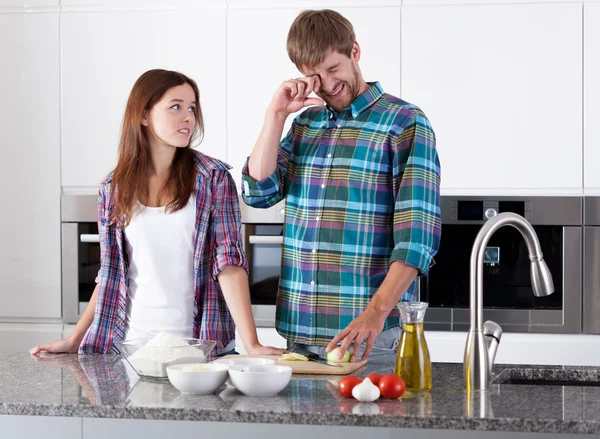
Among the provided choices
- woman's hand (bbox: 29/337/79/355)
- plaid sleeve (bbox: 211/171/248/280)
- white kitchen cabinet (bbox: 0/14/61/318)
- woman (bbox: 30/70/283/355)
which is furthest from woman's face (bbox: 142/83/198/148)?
white kitchen cabinet (bbox: 0/14/61/318)

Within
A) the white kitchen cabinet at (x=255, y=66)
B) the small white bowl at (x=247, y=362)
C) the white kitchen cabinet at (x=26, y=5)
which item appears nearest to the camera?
the small white bowl at (x=247, y=362)

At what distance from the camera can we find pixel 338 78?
5.90 feet

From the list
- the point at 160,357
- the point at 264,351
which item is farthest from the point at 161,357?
the point at 264,351

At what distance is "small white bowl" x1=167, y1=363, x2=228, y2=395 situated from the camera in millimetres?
1430

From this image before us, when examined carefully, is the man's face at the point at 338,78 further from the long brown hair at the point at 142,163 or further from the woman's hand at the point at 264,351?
the woman's hand at the point at 264,351

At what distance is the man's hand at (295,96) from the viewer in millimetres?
1766

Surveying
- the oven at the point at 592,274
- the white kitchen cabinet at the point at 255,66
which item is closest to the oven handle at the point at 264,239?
the white kitchen cabinet at the point at 255,66

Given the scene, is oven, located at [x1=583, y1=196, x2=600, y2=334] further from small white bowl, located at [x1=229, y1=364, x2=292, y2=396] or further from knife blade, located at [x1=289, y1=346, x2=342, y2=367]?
small white bowl, located at [x1=229, y1=364, x2=292, y2=396]

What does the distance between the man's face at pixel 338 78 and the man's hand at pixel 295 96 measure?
17 mm

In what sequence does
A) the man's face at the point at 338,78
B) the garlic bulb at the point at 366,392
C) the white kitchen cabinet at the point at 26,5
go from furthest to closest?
the white kitchen cabinet at the point at 26,5, the man's face at the point at 338,78, the garlic bulb at the point at 366,392

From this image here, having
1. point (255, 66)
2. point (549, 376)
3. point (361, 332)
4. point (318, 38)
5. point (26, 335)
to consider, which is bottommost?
point (26, 335)

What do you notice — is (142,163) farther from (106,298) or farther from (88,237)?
(88,237)

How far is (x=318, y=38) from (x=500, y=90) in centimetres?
137

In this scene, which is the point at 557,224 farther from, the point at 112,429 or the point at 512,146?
the point at 112,429
